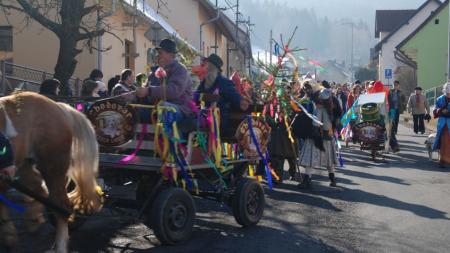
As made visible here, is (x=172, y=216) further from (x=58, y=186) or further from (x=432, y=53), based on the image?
(x=432, y=53)

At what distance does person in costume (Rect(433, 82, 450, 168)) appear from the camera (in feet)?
44.6

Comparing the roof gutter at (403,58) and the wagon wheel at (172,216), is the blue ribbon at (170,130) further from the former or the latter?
the roof gutter at (403,58)

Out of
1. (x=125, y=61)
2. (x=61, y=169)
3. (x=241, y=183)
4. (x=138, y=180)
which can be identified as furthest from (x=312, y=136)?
(x=125, y=61)

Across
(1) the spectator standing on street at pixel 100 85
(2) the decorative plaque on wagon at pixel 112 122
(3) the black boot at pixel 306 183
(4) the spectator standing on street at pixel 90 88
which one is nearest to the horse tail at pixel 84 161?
(2) the decorative plaque on wagon at pixel 112 122

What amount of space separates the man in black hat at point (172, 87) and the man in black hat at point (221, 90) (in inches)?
29.6

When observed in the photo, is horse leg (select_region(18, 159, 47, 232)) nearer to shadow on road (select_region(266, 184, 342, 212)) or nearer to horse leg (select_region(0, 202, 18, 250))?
horse leg (select_region(0, 202, 18, 250))

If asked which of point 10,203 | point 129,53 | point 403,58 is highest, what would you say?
point 403,58

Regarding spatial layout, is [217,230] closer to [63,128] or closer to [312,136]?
[63,128]

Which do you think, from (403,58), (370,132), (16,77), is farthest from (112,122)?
(403,58)

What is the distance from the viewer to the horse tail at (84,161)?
6074 mm

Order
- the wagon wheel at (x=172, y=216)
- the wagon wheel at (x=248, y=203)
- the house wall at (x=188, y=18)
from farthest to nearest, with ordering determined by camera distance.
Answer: the house wall at (x=188, y=18)
the wagon wheel at (x=248, y=203)
the wagon wheel at (x=172, y=216)

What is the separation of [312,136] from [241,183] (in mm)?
3616

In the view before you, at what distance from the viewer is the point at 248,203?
773cm

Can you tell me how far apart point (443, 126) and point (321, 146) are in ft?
14.1
